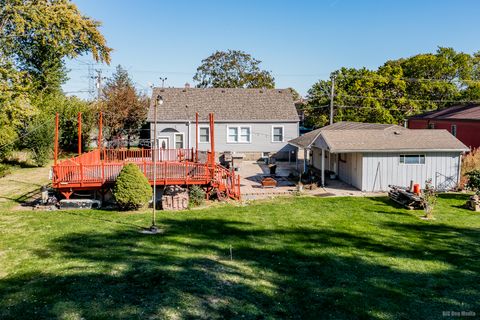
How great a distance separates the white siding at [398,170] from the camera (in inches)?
794

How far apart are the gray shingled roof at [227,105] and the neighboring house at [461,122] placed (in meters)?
12.2

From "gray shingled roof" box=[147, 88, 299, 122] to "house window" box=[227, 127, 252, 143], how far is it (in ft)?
2.84

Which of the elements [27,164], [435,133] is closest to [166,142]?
[27,164]

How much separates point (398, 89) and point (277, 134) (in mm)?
20158

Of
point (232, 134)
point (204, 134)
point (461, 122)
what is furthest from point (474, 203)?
point (204, 134)

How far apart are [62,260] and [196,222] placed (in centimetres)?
527

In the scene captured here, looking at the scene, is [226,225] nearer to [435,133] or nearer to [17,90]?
[17,90]

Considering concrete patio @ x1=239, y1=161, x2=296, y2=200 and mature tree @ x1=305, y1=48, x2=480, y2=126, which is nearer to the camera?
concrete patio @ x1=239, y1=161, x2=296, y2=200

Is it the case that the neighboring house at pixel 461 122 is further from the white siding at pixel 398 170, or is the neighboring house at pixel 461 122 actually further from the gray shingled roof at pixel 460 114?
the white siding at pixel 398 170

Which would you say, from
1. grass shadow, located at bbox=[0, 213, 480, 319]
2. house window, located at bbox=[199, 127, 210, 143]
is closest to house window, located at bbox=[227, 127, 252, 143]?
house window, located at bbox=[199, 127, 210, 143]

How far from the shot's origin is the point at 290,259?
34.8ft

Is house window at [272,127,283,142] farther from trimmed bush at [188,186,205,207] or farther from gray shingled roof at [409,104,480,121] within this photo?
trimmed bush at [188,186,205,207]

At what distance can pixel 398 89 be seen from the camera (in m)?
44.9

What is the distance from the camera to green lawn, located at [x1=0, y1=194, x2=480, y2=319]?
300 inches
